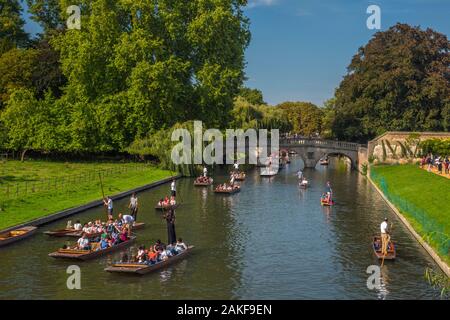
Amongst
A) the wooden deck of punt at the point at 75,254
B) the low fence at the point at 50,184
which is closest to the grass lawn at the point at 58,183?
the low fence at the point at 50,184

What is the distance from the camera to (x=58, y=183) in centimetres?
5891

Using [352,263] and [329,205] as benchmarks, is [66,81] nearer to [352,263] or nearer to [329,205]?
[329,205]

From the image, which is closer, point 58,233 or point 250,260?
point 250,260

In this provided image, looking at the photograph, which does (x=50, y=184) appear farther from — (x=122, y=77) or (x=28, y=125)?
(x=122, y=77)

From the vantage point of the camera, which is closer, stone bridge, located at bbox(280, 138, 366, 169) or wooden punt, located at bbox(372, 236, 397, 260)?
wooden punt, located at bbox(372, 236, 397, 260)

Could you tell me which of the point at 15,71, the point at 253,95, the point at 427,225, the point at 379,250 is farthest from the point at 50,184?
the point at 253,95

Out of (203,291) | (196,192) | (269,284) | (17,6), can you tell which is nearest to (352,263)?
(269,284)

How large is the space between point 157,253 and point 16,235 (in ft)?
36.1

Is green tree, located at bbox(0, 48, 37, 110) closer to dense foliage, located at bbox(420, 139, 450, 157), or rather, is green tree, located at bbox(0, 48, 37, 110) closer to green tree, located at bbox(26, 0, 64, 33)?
green tree, located at bbox(26, 0, 64, 33)

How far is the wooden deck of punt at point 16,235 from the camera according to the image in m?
36.3

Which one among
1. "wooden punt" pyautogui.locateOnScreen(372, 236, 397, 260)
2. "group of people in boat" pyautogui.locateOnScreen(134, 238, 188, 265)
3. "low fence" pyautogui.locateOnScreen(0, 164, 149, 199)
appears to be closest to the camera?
"group of people in boat" pyautogui.locateOnScreen(134, 238, 188, 265)

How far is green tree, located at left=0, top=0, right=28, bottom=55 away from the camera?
339ft

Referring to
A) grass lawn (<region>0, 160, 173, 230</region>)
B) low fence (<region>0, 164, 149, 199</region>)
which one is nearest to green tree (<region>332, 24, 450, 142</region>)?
grass lawn (<region>0, 160, 173, 230</region>)
